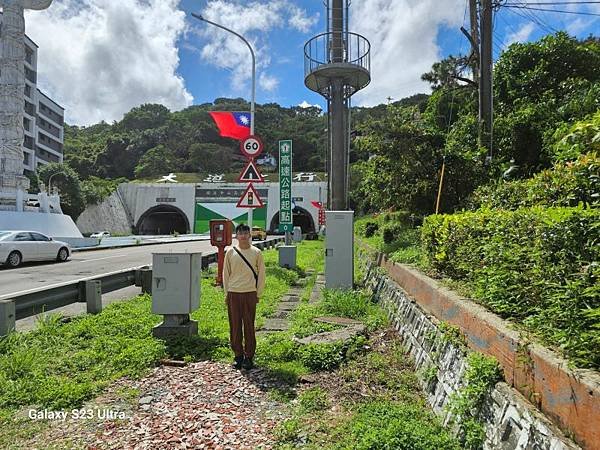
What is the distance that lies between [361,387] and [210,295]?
5238 mm

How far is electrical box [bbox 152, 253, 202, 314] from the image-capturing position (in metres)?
5.66

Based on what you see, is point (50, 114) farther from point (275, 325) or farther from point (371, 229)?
point (275, 325)

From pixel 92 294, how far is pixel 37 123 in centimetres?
7430

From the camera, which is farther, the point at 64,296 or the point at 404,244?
the point at 404,244

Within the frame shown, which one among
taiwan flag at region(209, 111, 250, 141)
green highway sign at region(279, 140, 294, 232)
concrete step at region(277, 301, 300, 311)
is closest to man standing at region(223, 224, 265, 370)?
concrete step at region(277, 301, 300, 311)

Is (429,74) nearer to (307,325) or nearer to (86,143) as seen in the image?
(307,325)

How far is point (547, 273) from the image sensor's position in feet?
9.18

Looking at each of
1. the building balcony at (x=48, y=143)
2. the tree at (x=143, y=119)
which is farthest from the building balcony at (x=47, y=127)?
the tree at (x=143, y=119)

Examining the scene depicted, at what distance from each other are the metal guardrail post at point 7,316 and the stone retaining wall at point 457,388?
15.4ft

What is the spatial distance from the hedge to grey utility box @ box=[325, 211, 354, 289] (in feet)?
15.4

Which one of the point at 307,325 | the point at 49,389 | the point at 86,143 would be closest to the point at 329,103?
the point at 307,325

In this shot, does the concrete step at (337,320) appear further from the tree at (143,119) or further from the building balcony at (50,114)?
the tree at (143,119)

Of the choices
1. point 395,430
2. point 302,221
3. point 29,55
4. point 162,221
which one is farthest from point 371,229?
point 29,55

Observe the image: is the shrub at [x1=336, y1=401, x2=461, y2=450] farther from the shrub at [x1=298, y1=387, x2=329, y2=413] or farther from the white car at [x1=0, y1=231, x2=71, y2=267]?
the white car at [x1=0, y1=231, x2=71, y2=267]
